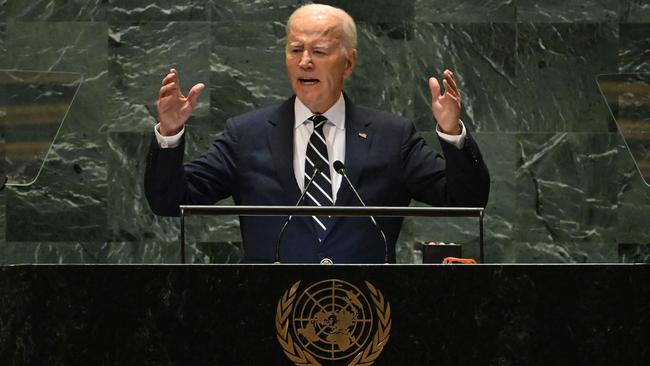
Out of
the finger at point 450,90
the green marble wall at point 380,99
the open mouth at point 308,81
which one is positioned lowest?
the green marble wall at point 380,99

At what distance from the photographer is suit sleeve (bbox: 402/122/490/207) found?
3912mm

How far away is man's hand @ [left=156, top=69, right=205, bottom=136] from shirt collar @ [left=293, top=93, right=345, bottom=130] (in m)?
0.61

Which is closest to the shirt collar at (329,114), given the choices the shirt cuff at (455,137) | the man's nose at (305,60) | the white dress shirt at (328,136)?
the white dress shirt at (328,136)

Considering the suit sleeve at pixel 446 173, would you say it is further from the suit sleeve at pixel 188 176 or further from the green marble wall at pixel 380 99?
the green marble wall at pixel 380 99

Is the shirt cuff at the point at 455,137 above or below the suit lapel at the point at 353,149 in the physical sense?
above

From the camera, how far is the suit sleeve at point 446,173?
12.8 feet

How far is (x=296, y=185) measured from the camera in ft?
13.7

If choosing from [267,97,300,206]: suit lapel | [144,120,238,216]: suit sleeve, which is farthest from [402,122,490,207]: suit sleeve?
[144,120,238,216]: suit sleeve

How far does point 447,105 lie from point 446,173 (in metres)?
0.29
